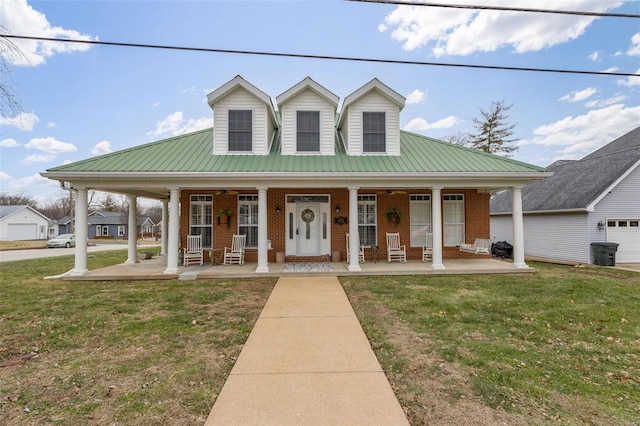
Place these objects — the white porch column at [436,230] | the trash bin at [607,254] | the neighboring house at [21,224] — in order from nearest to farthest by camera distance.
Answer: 1. the white porch column at [436,230]
2. the trash bin at [607,254]
3. the neighboring house at [21,224]

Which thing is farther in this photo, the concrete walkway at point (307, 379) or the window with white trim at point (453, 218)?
the window with white trim at point (453, 218)

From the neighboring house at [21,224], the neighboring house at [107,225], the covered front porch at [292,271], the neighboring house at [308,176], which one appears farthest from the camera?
the neighboring house at [107,225]

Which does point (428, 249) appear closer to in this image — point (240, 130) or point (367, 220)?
point (367, 220)

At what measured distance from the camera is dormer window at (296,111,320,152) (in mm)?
10766

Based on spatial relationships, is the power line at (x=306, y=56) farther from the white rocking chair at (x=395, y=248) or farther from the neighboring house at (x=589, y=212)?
the neighboring house at (x=589, y=212)

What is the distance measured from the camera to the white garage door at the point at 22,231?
1574 inches

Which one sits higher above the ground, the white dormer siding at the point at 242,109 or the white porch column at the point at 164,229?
the white dormer siding at the point at 242,109

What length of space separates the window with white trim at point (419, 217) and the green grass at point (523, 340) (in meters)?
3.60

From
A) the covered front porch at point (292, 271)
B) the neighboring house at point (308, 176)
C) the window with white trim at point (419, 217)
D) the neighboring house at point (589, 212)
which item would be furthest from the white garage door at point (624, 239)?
the window with white trim at point (419, 217)

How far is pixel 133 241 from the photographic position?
12062 millimetres

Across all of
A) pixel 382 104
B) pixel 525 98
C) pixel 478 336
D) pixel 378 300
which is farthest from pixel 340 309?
pixel 525 98

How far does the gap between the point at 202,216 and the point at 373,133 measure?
23.1 feet

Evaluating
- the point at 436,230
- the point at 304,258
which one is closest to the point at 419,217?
the point at 436,230

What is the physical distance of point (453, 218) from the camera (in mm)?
11875
